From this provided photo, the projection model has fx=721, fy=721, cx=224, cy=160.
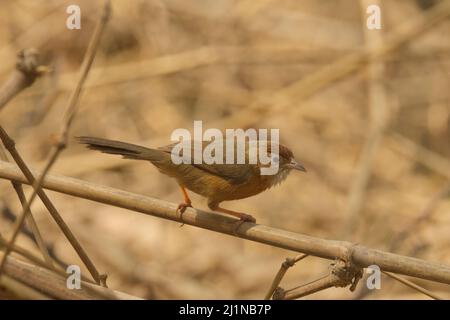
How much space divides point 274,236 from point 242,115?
4996 millimetres

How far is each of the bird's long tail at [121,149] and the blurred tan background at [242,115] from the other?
262 centimetres

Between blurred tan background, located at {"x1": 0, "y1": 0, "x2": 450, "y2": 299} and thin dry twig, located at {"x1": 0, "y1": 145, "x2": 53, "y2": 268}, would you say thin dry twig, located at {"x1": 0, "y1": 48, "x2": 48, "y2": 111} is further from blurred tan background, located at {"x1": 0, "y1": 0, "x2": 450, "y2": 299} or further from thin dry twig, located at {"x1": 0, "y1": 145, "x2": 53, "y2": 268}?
blurred tan background, located at {"x1": 0, "y1": 0, "x2": 450, "y2": 299}

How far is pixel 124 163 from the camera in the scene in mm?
7848

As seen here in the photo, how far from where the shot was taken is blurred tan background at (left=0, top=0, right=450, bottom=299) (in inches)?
288

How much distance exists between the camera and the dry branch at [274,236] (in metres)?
2.85

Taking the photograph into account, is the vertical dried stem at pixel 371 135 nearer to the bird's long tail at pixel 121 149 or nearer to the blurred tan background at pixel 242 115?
the blurred tan background at pixel 242 115

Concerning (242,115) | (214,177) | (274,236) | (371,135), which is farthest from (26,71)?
(242,115)

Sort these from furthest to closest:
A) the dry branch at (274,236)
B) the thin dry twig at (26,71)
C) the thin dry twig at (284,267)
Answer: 1. the thin dry twig at (284,267)
2. the dry branch at (274,236)
3. the thin dry twig at (26,71)

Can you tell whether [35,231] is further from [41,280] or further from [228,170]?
[228,170]

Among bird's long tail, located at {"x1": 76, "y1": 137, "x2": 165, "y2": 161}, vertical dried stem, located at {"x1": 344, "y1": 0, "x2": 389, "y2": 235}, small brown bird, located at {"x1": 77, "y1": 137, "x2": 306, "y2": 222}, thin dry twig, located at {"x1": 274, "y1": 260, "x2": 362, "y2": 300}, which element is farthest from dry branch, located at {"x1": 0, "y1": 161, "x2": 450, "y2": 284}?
vertical dried stem, located at {"x1": 344, "y1": 0, "x2": 389, "y2": 235}

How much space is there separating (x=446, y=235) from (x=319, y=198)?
1.98m

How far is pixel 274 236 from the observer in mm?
3072

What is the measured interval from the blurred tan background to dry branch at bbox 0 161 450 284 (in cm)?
344

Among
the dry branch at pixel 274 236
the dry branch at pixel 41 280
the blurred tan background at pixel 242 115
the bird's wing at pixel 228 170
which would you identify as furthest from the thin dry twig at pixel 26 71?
the blurred tan background at pixel 242 115
